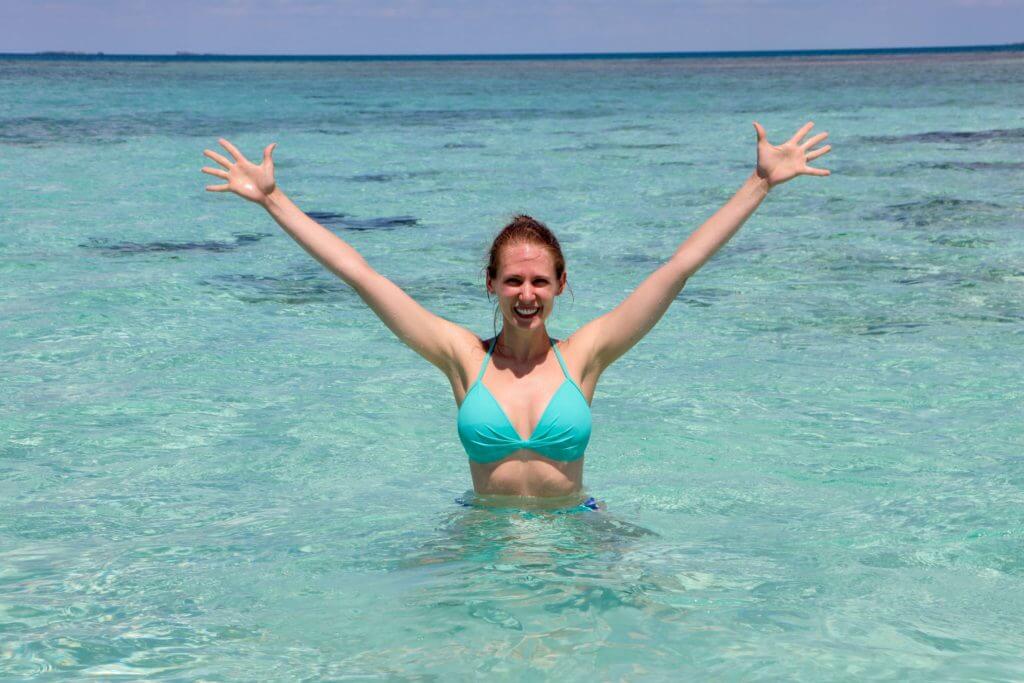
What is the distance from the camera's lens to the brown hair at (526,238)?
4.08 metres

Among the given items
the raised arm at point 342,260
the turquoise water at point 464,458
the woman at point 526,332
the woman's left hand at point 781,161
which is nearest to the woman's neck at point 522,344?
the woman at point 526,332

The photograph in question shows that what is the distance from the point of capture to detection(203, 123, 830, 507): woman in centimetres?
405

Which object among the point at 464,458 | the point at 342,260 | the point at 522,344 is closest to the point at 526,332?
the point at 522,344

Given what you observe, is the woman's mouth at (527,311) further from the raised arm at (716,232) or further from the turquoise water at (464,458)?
the turquoise water at (464,458)

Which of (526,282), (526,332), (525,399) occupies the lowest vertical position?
(525,399)

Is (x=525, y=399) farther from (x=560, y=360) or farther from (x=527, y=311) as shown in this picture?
(x=527, y=311)

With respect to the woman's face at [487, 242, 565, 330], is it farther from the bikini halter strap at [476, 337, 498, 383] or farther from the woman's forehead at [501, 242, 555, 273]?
the bikini halter strap at [476, 337, 498, 383]

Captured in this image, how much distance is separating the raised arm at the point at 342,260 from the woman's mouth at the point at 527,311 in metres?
0.24

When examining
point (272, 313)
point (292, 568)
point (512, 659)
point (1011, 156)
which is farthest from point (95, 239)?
point (1011, 156)

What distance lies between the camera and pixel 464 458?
6461 millimetres

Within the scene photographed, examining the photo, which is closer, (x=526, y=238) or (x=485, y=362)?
(x=526, y=238)

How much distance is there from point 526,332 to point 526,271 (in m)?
0.24

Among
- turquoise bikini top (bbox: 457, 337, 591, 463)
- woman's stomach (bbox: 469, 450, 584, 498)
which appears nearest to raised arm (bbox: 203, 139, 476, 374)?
turquoise bikini top (bbox: 457, 337, 591, 463)

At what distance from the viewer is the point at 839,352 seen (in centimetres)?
815
